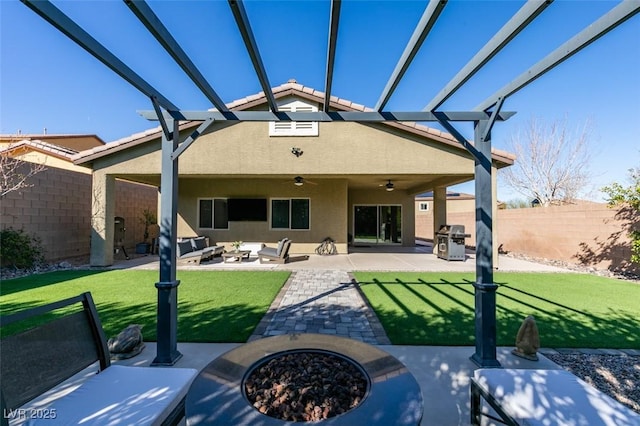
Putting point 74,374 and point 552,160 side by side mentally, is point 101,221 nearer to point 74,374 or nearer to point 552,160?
point 74,374

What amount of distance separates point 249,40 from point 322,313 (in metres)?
4.37

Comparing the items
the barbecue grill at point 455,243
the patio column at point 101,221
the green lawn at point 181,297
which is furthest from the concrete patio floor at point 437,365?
the barbecue grill at point 455,243

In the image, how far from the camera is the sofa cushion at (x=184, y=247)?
10.1 meters

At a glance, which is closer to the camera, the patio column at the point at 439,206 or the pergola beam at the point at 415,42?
the pergola beam at the point at 415,42

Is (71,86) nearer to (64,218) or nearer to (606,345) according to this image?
(64,218)

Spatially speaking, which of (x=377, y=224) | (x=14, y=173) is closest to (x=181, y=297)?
(x=14, y=173)

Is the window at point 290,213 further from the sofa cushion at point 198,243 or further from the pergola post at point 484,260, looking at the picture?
the pergola post at point 484,260

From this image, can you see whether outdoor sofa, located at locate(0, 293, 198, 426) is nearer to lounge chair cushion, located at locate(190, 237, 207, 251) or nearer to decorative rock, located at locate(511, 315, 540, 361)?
decorative rock, located at locate(511, 315, 540, 361)

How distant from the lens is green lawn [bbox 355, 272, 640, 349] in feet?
13.6

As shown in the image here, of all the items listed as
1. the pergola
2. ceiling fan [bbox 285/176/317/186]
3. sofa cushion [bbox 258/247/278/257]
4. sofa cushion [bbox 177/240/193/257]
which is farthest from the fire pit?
ceiling fan [bbox 285/176/317/186]

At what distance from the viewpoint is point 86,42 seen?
7.38ft

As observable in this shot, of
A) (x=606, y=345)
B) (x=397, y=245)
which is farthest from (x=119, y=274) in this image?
(x=397, y=245)

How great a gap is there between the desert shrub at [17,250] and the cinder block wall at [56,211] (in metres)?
0.32

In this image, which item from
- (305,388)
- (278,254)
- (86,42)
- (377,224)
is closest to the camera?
(305,388)
